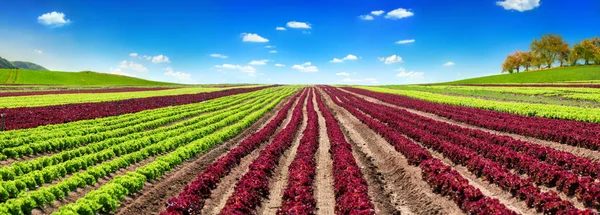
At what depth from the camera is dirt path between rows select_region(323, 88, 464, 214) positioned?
35.9 feet

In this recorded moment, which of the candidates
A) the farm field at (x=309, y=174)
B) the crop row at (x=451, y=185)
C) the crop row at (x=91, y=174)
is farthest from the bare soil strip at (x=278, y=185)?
the crop row at (x=91, y=174)

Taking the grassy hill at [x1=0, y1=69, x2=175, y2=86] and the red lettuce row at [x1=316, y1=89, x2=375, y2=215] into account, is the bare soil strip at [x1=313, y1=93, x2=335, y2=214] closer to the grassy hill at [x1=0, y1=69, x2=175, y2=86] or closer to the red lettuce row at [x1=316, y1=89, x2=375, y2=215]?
the red lettuce row at [x1=316, y1=89, x2=375, y2=215]

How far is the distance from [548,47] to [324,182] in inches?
5407

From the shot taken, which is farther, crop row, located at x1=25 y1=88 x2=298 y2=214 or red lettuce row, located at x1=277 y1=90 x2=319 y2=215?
red lettuce row, located at x1=277 y1=90 x2=319 y2=215

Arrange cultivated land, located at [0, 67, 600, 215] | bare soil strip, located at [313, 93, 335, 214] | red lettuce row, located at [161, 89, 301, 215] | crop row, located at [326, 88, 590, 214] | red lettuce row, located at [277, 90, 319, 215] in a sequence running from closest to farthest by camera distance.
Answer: crop row, located at [326, 88, 590, 214] < red lettuce row, located at [277, 90, 319, 215] < red lettuce row, located at [161, 89, 301, 215] < cultivated land, located at [0, 67, 600, 215] < bare soil strip, located at [313, 93, 335, 214]

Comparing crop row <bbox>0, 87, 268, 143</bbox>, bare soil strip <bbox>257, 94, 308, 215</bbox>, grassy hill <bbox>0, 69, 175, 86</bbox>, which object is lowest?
bare soil strip <bbox>257, 94, 308, 215</bbox>

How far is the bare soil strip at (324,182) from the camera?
11170 millimetres

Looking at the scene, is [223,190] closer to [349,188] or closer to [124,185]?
[124,185]

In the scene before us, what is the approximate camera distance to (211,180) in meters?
12.6

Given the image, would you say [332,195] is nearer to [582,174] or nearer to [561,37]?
[582,174]

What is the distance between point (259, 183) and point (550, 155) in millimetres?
11242

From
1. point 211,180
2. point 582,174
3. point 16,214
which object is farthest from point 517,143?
point 16,214

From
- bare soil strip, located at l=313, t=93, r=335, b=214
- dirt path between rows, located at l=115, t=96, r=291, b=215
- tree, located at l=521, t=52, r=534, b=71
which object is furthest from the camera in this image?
tree, located at l=521, t=52, r=534, b=71

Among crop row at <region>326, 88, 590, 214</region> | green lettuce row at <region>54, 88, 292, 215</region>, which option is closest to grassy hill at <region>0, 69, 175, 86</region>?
green lettuce row at <region>54, 88, 292, 215</region>
